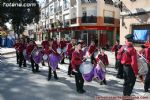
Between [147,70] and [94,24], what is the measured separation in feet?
114

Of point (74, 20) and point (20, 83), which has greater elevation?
point (74, 20)

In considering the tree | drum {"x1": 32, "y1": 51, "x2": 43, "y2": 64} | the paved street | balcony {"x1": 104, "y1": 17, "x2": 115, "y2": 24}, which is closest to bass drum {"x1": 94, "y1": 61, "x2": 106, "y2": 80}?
the paved street

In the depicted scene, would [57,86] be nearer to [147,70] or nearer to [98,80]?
[98,80]

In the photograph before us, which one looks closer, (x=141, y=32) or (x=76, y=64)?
(x=76, y=64)

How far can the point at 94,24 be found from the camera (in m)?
44.4

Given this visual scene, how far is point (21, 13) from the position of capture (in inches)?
1515

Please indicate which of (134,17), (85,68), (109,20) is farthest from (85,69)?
(109,20)

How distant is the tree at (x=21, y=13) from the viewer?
36.5 m

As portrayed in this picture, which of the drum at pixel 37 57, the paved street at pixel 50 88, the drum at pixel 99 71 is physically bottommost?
the paved street at pixel 50 88

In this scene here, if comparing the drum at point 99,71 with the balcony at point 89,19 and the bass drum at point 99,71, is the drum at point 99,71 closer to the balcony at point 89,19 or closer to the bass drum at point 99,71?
the bass drum at point 99,71

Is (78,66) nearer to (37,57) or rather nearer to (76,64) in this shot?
(76,64)

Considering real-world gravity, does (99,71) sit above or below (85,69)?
below

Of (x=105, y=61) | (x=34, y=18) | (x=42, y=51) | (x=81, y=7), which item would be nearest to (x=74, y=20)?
(x=81, y=7)

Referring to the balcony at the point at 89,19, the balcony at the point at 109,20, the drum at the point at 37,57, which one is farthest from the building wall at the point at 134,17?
the balcony at the point at 109,20
